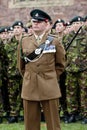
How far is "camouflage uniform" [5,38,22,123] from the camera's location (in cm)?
832

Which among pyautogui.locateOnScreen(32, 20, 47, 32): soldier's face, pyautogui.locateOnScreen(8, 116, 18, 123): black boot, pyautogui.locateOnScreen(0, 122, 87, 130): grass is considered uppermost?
pyautogui.locateOnScreen(32, 20, 47, 32): soldier's face

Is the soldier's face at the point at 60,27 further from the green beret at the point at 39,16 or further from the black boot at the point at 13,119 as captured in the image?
the green beret at the point at 39,16

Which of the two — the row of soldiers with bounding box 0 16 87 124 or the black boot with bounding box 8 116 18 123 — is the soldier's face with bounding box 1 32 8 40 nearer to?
the row of soldiers with bounding box 0 16 87 124

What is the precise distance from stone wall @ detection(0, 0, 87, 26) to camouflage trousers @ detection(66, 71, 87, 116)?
6228mm

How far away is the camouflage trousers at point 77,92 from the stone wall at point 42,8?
6.23 metres

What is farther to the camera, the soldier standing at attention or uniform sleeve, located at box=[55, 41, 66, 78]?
uniform sleeve, located at box=[55, 41, 66, 78]

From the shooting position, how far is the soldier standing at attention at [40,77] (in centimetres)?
608

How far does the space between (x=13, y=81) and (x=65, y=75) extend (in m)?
0.94

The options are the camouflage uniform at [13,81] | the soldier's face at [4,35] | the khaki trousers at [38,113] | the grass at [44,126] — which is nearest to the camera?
the khaki trousers at [38,113]

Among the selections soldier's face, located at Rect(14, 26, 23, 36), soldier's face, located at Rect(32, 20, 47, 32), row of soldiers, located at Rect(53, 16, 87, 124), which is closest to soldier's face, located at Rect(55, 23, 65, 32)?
row of soldiers, located at Rect(53, 16, 87, 124)

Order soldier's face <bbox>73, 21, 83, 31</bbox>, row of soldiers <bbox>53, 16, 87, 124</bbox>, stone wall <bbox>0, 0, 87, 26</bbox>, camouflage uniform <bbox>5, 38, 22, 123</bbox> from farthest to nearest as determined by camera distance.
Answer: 1. stone wall <bbox>0, 0, 87, 26</bbox>
2. camouflage uniform <bbox>5, 38, 22, 123</bbox>
3. soldier's face <bbox>73, 21, 83, 31</bbox>
4. row of soldiers <bbox>53, 16, 87, 124</bbox>

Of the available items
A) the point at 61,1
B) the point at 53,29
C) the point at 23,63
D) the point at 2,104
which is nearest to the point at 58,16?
the point at 61,1


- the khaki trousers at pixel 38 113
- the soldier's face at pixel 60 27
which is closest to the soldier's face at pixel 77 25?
the soldier's face at pixel 60 27

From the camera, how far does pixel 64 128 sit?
7.91 meters
